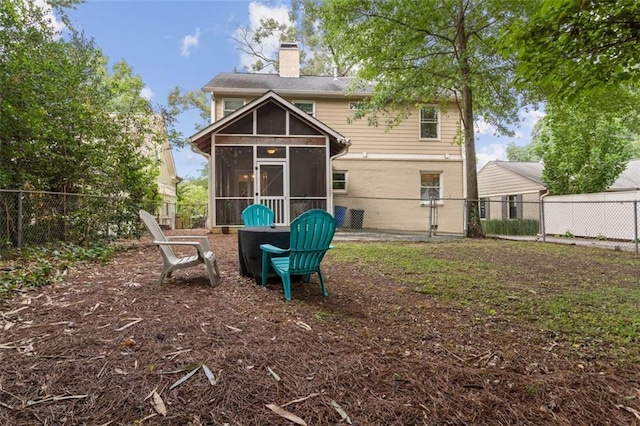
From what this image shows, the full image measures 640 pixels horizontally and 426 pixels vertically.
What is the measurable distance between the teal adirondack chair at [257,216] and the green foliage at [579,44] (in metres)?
4.42

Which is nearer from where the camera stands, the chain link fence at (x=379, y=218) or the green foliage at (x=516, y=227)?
the chain link fence at (x=379, y=218)

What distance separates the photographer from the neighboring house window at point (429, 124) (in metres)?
14.9

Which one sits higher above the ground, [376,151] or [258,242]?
[376,151]

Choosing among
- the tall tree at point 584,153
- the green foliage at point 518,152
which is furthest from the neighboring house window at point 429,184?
the green foliage at point 518,152

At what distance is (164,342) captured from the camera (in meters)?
2.37

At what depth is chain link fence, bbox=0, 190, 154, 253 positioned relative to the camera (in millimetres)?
5340

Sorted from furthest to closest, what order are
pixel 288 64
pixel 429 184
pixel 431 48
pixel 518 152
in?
pixel 518 152 → pixel 288 64 → pixel 429 184 → pixel 431 48

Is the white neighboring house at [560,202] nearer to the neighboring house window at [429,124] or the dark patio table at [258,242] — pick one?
the neighboring house window at [429,124]

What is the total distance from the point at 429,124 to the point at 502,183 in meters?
7.31

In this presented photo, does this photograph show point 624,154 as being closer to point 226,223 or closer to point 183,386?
point 226,223

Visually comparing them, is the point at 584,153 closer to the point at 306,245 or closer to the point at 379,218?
the point at 379,218

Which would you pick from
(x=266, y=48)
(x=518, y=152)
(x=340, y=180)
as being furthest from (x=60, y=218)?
(x=518, y=152)

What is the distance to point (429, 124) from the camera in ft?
49.1

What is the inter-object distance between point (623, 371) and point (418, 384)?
1475 millimetres
